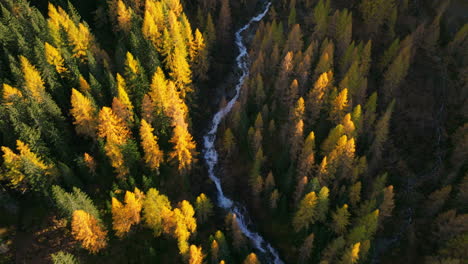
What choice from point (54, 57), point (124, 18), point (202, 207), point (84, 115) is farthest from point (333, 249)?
point (124, 18)

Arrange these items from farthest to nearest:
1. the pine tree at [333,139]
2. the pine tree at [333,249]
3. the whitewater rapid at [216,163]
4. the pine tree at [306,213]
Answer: the whitewater rapid at [216,163], the pine tree at [333,139], the pine tree at [306,213], the pine tree at [333,249]

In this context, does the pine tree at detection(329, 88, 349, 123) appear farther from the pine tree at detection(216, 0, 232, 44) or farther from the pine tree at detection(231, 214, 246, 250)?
the pine tree at detection(216, 0, 232, 44)

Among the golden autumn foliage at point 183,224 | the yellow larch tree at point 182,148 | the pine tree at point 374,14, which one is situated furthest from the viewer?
the pine tree at point 374,14

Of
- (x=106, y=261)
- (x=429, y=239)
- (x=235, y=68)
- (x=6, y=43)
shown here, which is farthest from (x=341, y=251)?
(x=6, y=43)

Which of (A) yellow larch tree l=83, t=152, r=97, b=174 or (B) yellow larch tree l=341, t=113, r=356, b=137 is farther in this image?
(B) yellow larch tree l=341, t=113, r=356, b=137

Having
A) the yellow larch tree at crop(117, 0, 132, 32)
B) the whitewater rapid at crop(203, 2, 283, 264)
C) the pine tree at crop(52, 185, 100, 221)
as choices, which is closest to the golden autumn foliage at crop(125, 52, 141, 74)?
the yellow larch tree at crop(117, 0, 132, 32)

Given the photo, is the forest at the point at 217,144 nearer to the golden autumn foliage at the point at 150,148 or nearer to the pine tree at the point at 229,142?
the golden autumn foliage at the point at 150,148

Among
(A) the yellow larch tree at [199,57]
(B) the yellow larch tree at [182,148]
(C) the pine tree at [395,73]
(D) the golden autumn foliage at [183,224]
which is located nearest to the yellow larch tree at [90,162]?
(B) the yellow larch tree at [182,148]
